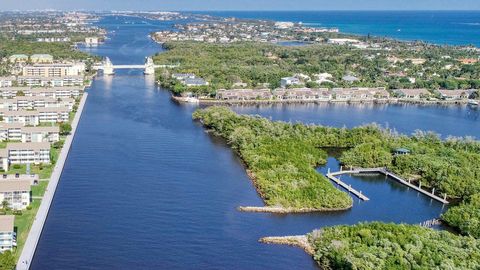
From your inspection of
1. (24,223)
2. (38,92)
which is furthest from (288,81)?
(24,223)

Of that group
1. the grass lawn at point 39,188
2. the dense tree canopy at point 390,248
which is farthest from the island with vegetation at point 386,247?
the grass lawn at point 39,188

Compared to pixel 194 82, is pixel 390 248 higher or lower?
lower

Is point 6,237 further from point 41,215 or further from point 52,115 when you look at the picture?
point 52,115

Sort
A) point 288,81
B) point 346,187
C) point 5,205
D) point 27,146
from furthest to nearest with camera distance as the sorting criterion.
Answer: point 288,81
point 27,146
point 346,187
point 5,205

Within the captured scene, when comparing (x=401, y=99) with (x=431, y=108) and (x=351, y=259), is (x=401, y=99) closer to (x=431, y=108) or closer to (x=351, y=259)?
(x=431, y=108)

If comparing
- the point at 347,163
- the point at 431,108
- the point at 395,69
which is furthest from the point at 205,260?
the point at 395,69

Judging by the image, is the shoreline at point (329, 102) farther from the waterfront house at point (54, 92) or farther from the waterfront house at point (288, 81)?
the waterfront house at point (54, 92)

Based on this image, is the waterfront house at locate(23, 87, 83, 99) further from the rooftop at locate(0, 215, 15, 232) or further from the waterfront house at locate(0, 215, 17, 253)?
the waterfront house at locate(0, 215, 17, 253)
